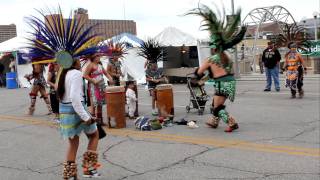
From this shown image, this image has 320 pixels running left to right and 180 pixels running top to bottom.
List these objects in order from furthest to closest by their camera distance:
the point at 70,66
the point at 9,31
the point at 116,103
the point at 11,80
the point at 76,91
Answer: the point at 9,31, the point at 11,80, the point at 116,103, the point at 70,66, the point at 76,91

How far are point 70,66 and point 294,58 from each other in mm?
9566

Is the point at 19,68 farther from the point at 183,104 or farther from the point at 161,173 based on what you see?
the point at 161,173

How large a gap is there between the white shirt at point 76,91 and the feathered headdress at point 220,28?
3.79 metres

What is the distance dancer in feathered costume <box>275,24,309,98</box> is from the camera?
46.1ft

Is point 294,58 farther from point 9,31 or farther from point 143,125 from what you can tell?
point 9,31

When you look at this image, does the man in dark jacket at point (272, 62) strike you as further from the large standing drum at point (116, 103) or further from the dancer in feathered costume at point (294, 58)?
the large standing drum at point (116, 103)

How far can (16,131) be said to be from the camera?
10891mm

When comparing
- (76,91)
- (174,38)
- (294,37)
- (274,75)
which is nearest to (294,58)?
(294,37)

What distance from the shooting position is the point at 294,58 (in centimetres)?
1402

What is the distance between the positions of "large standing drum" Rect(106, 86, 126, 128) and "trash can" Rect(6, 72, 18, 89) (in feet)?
57.4

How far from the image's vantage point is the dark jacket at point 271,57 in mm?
16953

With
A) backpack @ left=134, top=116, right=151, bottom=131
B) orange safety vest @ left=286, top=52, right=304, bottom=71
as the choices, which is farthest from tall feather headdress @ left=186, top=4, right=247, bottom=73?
orange safety vest @ left=286, top=52, right=304, bottom=71

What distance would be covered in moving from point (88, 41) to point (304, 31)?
33.4 ft

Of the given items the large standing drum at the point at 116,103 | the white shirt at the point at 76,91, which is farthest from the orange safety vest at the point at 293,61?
the white shirt at the point at 76,91
